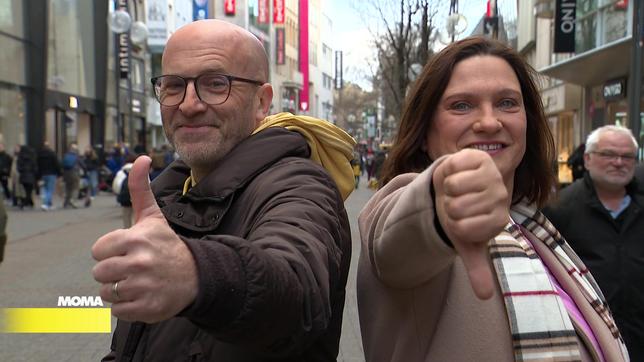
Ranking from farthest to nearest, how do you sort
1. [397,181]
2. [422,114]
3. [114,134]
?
1. [114,134]
2. [422,114]
3. [397,181]

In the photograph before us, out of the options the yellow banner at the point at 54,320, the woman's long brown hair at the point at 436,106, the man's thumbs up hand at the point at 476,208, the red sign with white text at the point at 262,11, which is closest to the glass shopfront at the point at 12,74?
the yellow banner at the point at 54,320

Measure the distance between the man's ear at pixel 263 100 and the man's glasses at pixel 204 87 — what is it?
0.11m

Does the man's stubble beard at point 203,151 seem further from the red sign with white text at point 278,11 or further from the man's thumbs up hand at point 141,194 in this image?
the red sign with white text at point 278,11

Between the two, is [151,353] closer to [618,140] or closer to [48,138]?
[618,140]

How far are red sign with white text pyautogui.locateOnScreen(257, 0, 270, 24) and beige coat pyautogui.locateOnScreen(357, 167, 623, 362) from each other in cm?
6531

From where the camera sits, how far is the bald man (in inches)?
41.8

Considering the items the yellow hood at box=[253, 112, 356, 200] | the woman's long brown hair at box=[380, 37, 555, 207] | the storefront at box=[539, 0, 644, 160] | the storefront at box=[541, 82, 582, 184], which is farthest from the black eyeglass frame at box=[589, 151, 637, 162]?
the storefront at box=[541, 82, 582, 184]

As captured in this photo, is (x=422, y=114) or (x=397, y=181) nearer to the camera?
(x=397, y=181)

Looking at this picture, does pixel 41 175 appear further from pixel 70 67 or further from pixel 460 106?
pixel 460 106

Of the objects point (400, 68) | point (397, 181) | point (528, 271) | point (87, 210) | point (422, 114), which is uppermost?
point (400, 68)

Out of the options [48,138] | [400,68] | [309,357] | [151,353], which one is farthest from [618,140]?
[48,138]

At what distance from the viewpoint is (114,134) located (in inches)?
1256

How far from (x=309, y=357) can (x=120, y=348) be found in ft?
1.65

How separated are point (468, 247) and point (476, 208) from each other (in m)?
0.08
